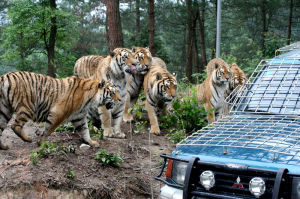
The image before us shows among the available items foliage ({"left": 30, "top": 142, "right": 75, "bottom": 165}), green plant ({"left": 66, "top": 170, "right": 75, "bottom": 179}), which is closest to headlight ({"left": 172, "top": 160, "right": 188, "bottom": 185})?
green plant ({"left": 66, "top": 170, "right": 75, "bottom": 179})

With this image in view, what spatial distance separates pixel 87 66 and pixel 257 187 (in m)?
6.69

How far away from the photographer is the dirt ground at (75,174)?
4.88m

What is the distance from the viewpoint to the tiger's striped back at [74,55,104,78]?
8930 millimetres

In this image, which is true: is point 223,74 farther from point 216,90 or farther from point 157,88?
point 157,88

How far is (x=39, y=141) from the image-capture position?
616 centimetres

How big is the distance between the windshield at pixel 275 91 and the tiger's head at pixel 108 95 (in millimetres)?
2361

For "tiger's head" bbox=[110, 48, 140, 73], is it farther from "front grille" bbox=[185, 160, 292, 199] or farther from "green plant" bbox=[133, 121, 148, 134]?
"front grille" bbox=[185, 160, 292, 199]

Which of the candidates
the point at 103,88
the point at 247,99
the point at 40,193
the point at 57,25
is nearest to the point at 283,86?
the point at 247,99

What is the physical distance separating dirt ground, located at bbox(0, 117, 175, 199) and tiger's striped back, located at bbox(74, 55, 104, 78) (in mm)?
2618

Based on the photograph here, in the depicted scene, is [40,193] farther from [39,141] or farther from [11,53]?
[11,53]

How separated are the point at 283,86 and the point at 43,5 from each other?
55.2 ft

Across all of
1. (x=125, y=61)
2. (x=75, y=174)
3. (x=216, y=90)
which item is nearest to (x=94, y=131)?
(x=125, y=61)

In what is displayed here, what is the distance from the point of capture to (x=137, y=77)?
28.9 ft

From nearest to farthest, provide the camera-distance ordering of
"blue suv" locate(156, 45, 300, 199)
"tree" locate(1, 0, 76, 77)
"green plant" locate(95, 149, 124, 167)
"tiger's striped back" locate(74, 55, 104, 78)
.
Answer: "blue suv" locate(156, 45, 300, 199), "green plant" locate(95, 149, 124, 167), "tiger's striped back" locate(74, 55, 104, 78), "tree" locate(1, 0, 76, 77)
